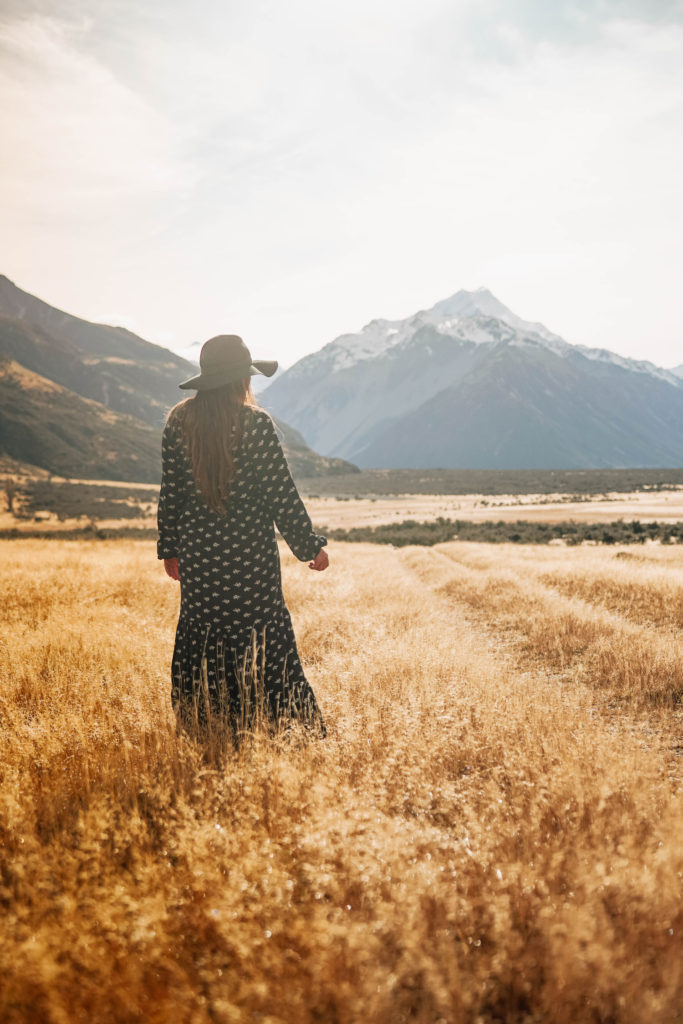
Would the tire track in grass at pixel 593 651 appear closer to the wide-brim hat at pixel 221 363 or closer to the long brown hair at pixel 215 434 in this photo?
the long brown hair at pixel 215 434

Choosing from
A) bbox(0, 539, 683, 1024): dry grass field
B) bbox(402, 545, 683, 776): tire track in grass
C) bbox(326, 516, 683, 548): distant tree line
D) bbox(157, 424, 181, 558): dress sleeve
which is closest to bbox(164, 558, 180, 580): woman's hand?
bbox(157, 424, 181, 558): dress sleeve

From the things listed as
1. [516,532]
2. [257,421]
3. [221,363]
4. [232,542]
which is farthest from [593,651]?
[516,532]

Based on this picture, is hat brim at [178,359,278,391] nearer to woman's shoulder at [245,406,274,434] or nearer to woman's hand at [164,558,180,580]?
woman's shoulder at [245,406,274,434]

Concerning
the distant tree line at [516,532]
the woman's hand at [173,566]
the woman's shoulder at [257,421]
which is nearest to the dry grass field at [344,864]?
the woman's hand at [173,566]

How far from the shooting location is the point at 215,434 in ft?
11.6

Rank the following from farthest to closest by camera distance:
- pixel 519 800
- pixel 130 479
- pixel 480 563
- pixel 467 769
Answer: pixel 130 479
pixel 480 563
pixel 467 769
pixel 519 800

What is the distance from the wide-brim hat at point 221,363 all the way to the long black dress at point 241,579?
0.27m

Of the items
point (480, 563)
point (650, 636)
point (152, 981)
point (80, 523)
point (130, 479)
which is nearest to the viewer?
point (152, 981)

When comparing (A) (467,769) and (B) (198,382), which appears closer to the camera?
(A) (467,769)

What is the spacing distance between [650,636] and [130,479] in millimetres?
133609

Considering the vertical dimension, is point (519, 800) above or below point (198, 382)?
below

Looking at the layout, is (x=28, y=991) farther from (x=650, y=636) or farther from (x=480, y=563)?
(x=480, y=563)

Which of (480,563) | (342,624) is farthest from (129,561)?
(480,563)

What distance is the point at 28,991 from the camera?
1774mm
